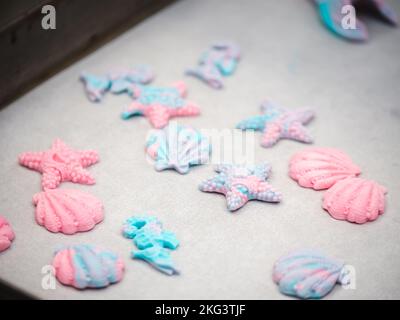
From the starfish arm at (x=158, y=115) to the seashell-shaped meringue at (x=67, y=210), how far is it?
0.53 m

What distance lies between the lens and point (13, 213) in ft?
9.22

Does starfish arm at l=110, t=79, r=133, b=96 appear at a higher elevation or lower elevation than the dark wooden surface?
lower

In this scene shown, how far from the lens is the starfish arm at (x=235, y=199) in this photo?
2820 mm

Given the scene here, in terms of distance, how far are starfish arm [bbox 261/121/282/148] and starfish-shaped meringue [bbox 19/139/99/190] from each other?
0.68m

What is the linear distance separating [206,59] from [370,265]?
1402 mm

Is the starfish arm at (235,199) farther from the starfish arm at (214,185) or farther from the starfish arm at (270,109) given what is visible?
the starfish arm at (270,109)

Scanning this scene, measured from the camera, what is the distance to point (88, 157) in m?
3.01

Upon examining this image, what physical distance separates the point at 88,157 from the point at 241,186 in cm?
62

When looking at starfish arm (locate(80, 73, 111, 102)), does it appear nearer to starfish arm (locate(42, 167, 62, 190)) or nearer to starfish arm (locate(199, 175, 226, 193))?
starfish arm (locate(42, 167, 62, 190))

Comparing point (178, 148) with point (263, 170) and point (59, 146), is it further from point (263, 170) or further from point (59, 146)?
point (59, 146)

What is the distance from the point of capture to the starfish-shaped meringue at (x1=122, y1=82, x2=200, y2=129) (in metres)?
3.25

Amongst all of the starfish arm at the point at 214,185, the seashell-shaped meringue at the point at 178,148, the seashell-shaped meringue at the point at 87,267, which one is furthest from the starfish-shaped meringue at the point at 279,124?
the seashell-shaped meringue at the point at 87,267

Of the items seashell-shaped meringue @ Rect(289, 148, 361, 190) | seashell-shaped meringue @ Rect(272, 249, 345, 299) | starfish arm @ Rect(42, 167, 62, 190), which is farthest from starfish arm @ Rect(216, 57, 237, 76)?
seashell-shaped meringue @ Rect(272, 249, 345, 299)

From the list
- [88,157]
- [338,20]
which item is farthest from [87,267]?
[338,20]
